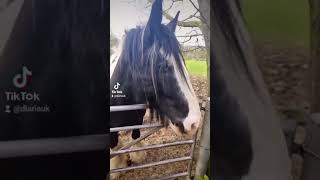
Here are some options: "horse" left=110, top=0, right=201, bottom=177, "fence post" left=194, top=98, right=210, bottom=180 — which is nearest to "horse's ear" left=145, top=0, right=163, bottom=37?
"horse" left=110, top=0, right=201, bottom=177

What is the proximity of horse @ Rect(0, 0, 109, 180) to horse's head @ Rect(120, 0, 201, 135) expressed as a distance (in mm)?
175

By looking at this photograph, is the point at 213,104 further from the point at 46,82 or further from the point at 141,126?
the point at 46,82

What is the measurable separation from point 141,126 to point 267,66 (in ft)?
3.14

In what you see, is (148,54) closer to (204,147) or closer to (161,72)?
(161,72)

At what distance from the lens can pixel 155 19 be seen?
2.61 meters

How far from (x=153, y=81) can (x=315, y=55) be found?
117cm

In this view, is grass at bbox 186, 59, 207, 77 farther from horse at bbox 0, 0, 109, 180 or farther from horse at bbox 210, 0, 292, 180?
horse at bbox 0, 0, 109, 180

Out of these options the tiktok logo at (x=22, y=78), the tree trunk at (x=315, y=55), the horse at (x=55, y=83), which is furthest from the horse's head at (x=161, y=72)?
the tree trunk at (x=315, y=55)

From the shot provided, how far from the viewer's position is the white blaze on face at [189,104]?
2.65 metres

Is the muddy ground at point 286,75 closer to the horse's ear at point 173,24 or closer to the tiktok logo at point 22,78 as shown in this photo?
the horse's ear at point 173,24

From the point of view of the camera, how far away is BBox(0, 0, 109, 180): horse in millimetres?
2293

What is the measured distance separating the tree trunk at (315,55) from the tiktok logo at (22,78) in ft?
5.95

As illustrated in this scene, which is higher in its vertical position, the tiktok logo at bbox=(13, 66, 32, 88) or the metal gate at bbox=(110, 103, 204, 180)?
the tiktok logo at bbox=(13, 66, 32, 88)

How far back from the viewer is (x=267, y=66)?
295 centimetres
